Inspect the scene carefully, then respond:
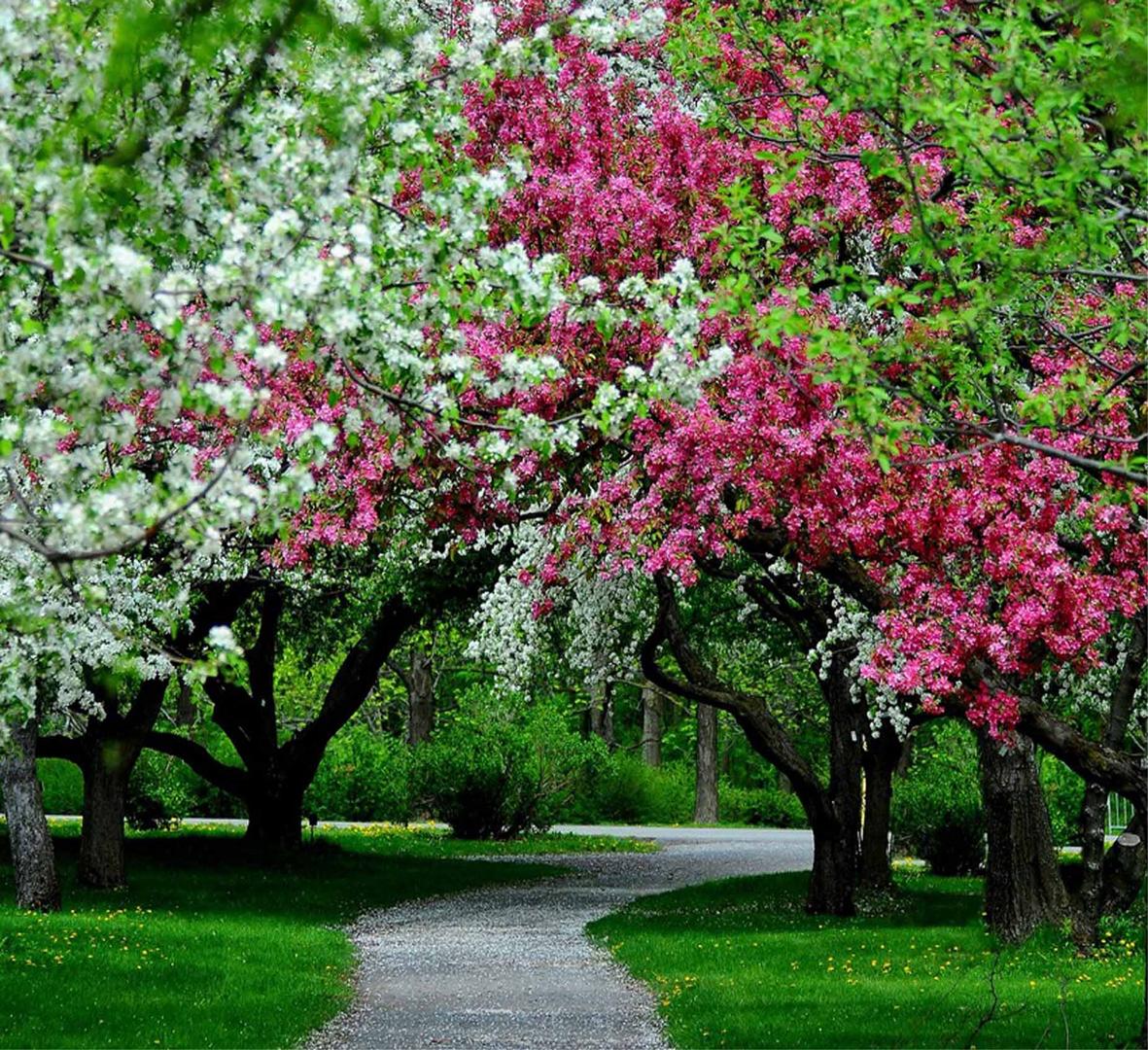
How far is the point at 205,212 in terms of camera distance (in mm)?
6824

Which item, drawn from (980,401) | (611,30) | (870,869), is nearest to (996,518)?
(980,401)

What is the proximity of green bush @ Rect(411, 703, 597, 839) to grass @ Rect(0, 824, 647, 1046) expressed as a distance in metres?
5.79

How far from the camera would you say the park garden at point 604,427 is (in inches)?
261

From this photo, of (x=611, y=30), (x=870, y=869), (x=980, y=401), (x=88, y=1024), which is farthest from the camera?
(x=870, y=869)

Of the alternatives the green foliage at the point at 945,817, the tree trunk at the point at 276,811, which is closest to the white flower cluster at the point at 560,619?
the tree trunk at the point at 276,811

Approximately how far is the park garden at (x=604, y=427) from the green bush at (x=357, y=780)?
12.8 m

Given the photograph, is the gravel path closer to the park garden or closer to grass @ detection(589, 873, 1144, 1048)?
the park garden

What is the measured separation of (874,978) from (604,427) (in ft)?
31.9

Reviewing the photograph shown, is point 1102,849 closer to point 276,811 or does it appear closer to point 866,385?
point 866,385

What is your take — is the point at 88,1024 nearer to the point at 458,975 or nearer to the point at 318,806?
the point at 458,975

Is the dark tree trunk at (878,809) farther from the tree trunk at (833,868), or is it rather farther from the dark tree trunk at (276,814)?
the dark tree trunk at (276,814)

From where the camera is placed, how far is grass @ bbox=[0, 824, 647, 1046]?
41.7ft

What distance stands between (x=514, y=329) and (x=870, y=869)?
15.4m

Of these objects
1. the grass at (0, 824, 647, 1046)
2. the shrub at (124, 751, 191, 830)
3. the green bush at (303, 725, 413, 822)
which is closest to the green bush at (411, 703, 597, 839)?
the green bush at (303, 725, 413, 822)
